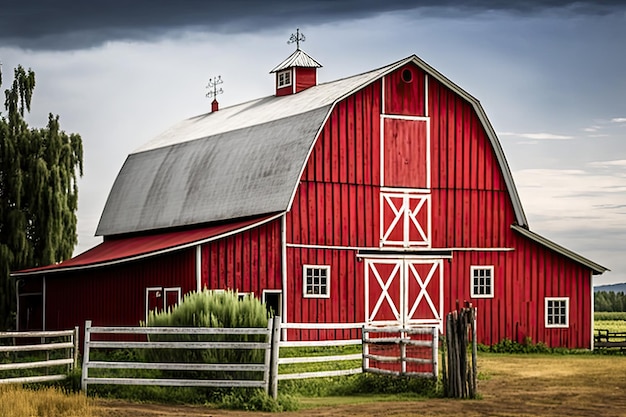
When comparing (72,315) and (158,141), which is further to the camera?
(158,141)

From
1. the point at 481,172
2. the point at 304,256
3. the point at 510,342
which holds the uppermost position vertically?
the point at 481,172

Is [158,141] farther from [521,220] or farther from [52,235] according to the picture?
[521,220]

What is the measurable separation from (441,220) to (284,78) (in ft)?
31.4

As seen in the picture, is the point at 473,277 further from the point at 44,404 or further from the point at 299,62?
the point at 44,404

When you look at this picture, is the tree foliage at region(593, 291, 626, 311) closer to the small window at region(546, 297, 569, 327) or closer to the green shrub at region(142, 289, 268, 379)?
the small window at region(546, 297, 569, 327)

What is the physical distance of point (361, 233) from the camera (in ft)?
106

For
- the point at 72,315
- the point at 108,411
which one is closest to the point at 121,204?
the point at 72,315

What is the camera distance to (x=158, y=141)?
42.3 m

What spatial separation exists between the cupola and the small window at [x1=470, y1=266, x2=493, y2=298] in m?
9.66

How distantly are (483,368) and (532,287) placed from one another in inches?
315

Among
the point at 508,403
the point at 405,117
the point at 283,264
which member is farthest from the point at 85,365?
the point at 405,117

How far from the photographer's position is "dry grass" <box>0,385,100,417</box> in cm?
1738

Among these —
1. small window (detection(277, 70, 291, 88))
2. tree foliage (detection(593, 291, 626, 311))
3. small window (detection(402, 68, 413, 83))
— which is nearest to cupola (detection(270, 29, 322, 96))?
small window (detection(277, 70, 291, 88))

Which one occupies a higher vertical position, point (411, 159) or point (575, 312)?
point (411, 159)
